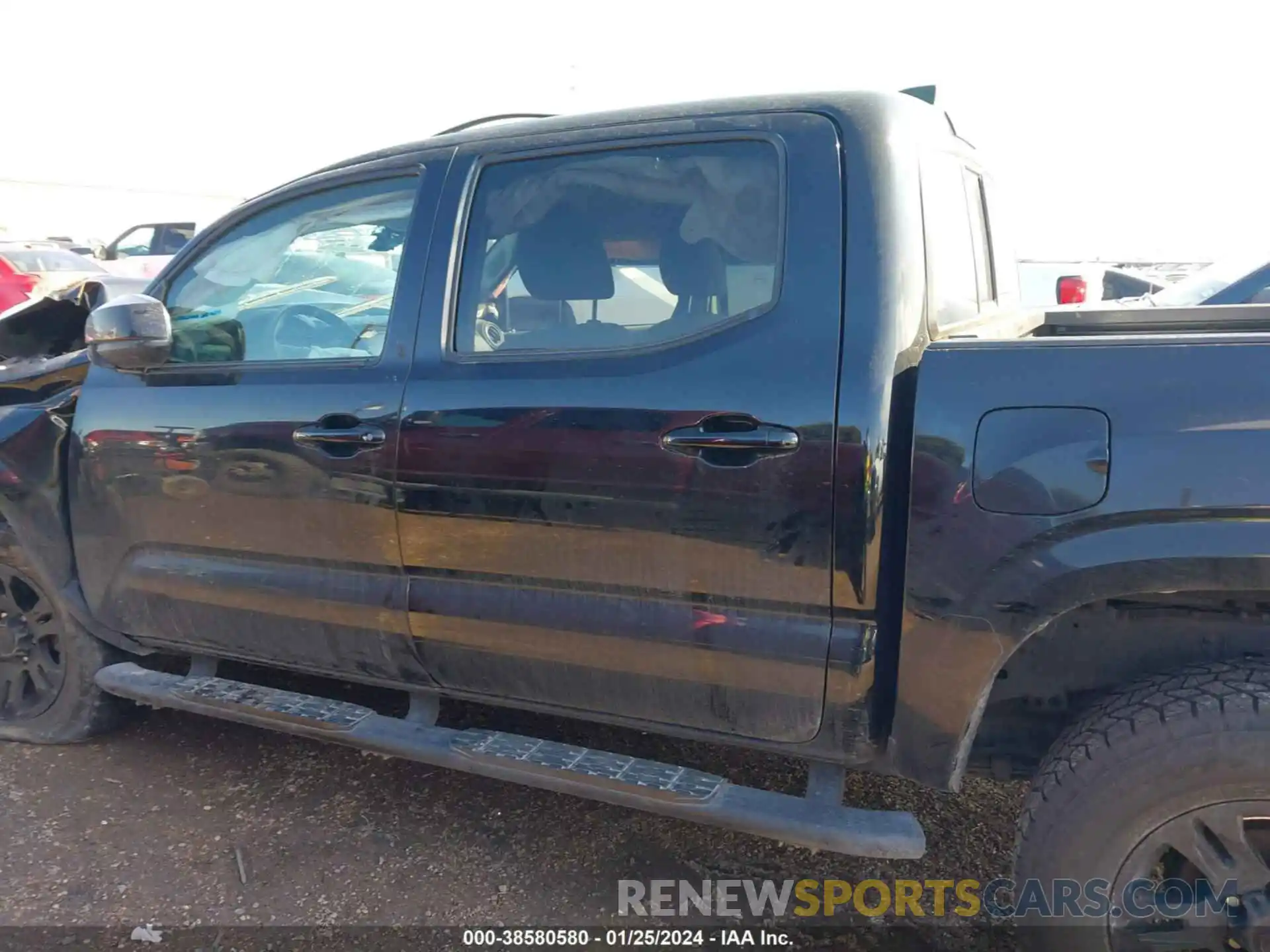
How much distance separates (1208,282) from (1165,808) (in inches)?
180

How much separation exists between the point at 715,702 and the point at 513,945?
838 millimetres

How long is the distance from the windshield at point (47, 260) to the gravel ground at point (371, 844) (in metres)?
9.91

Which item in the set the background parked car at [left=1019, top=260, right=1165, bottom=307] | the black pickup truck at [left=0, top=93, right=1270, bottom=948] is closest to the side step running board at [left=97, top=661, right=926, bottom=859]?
the black pickup truck at [left=0, top=93, right=1270, bottom=948]

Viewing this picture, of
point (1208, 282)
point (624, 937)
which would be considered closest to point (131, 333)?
point (624, 937)

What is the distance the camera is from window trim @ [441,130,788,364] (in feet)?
6.63

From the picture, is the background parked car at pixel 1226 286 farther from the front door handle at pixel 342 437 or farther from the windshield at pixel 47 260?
the windshield at pixel 47 260

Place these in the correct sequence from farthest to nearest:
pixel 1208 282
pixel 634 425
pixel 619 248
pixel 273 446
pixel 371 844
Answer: pixel 1208 282
pixel 371 844
pixel 273 446
pixel 619 248
pixel 634 425

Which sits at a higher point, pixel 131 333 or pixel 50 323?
pixel 131 333

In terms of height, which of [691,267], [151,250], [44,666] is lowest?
[44,666]

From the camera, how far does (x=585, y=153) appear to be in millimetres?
2258

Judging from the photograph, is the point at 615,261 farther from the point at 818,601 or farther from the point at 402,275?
the point at 818,601

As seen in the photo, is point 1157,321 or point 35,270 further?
point 35,270

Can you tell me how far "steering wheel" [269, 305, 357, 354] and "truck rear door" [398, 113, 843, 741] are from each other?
1.38 ft

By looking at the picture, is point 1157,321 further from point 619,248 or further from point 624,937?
point 624,937
